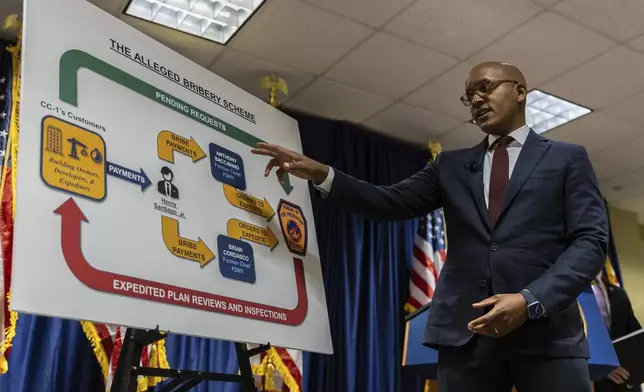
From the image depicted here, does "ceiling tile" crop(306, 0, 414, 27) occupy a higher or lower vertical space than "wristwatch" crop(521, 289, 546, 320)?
higher

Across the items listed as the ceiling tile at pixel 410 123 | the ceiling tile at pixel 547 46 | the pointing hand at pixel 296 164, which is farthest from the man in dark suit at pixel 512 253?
the ceiling tile at pixel 410 123

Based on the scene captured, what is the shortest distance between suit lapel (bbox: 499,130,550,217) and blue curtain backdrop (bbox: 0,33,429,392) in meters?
2.00

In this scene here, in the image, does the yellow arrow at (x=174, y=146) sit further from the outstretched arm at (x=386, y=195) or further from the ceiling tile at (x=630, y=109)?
the ceiling tile at (x=630, y=109)

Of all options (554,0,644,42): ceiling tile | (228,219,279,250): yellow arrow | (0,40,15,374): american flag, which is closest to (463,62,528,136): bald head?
(228,219,279,250): yellow arrow

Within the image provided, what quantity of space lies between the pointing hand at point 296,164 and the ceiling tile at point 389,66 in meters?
1.46

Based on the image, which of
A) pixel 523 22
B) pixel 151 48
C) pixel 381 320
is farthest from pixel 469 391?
pixel 381 320

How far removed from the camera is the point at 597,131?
380 cm

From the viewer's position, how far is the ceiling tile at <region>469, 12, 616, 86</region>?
2.76 metres

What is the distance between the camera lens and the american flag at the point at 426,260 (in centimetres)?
359

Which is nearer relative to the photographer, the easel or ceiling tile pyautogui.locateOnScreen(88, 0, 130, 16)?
the easel

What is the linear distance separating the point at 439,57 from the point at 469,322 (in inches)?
85.0

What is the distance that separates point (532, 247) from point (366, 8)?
1.78 metres

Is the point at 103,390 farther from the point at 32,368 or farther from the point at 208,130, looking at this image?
the point at 208,130

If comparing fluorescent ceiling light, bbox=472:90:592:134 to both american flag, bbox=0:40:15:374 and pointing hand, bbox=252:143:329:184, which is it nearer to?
pointing hand, bbox=252:143:329:184
